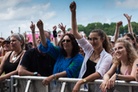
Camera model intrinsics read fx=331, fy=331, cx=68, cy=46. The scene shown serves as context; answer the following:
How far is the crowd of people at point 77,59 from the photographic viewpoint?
445 centimetres

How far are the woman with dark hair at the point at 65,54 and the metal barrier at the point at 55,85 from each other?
0.26 meters

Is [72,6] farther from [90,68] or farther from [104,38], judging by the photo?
[90,68]

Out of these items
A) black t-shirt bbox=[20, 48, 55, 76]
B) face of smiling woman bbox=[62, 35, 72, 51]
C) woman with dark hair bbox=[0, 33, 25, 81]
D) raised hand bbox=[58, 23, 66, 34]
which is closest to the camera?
face of smiling woman bbox=[62, 35, 72, 51]

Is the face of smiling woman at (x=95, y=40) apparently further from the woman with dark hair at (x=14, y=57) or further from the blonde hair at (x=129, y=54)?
the woman with dark hair at (x=14, y=57)

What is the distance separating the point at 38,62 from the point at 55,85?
86 centimetres

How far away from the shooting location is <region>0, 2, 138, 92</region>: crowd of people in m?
4.45

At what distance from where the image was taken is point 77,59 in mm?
5273

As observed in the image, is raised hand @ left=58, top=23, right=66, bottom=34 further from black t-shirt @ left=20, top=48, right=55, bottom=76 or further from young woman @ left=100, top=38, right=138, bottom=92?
young woman @ left=100, top=38, right=138, bottom=92

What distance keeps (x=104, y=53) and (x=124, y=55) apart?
0.60m

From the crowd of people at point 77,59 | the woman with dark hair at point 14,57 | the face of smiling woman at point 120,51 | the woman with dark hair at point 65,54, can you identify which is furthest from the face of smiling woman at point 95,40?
the woman with dark hair at point 14,57

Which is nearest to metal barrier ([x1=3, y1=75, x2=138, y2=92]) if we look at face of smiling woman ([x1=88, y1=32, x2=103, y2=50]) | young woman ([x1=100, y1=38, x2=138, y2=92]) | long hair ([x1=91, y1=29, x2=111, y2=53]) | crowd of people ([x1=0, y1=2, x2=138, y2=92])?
crowd of people ([x1=0, y1=2, x2=138, y2=92])

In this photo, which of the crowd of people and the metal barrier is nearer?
the metal barrier

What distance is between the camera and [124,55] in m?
4.48

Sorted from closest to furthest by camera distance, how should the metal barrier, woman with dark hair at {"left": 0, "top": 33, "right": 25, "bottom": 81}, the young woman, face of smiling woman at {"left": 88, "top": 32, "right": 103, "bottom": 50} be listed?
the metal barrier, the young woman, face of smiling woman at {"left": 88, "top": 32, "right": 103, "bottom": 50}, woman with dark hair at {"left": 0, "top": 33, "right": 25, "bottom": 81}
